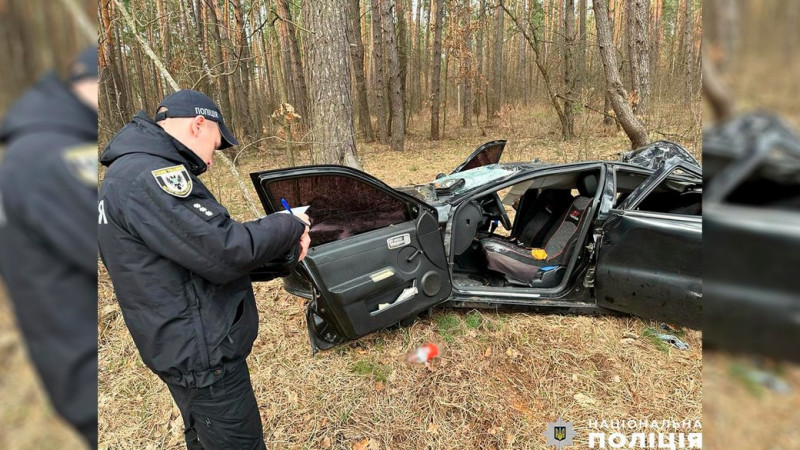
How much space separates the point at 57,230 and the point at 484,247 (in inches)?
134

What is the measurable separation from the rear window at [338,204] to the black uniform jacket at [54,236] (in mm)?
1877

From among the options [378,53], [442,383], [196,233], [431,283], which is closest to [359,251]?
[431,283]

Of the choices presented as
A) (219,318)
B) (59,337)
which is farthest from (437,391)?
(59,337)

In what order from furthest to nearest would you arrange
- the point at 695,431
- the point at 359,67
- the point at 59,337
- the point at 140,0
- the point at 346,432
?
the point at 359,67 → the point at 140,0 → the point at 346,432 → the point at 695,431 → the point at 59,337

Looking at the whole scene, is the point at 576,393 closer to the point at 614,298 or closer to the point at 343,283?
the point at 614,298

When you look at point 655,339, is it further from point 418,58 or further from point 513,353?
point 418,58

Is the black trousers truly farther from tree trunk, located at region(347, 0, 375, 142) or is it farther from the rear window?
tree trunk, located at region(347, 0, 375, 142)

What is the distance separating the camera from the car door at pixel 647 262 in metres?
2.51

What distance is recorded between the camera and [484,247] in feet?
12.0

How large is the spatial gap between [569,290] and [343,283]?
1.67 metres

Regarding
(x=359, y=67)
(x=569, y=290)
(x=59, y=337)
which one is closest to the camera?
(x=59, y=337)

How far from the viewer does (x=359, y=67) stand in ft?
44.5

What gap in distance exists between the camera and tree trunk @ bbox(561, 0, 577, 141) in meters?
9.84

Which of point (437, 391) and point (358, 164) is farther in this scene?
point (358, 164)
